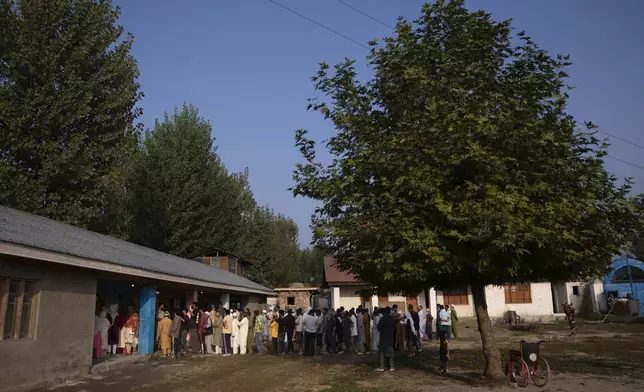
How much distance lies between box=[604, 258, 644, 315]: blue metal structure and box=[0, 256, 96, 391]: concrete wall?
1315 inches

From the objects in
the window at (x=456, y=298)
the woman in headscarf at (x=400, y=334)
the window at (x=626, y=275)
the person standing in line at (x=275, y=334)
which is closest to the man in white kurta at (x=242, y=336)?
the person standing in line at (x=275, y=334)

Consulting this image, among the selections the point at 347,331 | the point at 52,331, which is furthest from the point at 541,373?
the point at 52,331

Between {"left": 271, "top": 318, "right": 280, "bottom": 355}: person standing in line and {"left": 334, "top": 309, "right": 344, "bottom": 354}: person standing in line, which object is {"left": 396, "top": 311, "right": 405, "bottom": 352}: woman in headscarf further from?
{"left": 271, "top": 318, "right": 280, "bottom": 355}: person standing in line

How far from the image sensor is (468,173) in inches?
403

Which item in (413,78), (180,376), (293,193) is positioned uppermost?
(413,78)

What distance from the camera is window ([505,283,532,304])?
32188 mm

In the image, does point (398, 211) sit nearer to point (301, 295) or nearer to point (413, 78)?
point (413, 78)

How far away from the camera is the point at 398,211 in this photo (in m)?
9.91

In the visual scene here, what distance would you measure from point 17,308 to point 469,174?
10068 millimetres

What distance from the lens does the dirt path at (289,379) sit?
10.5 m

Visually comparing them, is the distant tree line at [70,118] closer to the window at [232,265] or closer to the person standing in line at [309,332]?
the window at [232,265]

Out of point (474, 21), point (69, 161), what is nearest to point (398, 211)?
point (474, 21)

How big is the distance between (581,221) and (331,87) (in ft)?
21.5

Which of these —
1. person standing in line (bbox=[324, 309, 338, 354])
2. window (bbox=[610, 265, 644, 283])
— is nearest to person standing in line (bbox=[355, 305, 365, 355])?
person standing in line (bbox=[324, 309, 338, 354])
